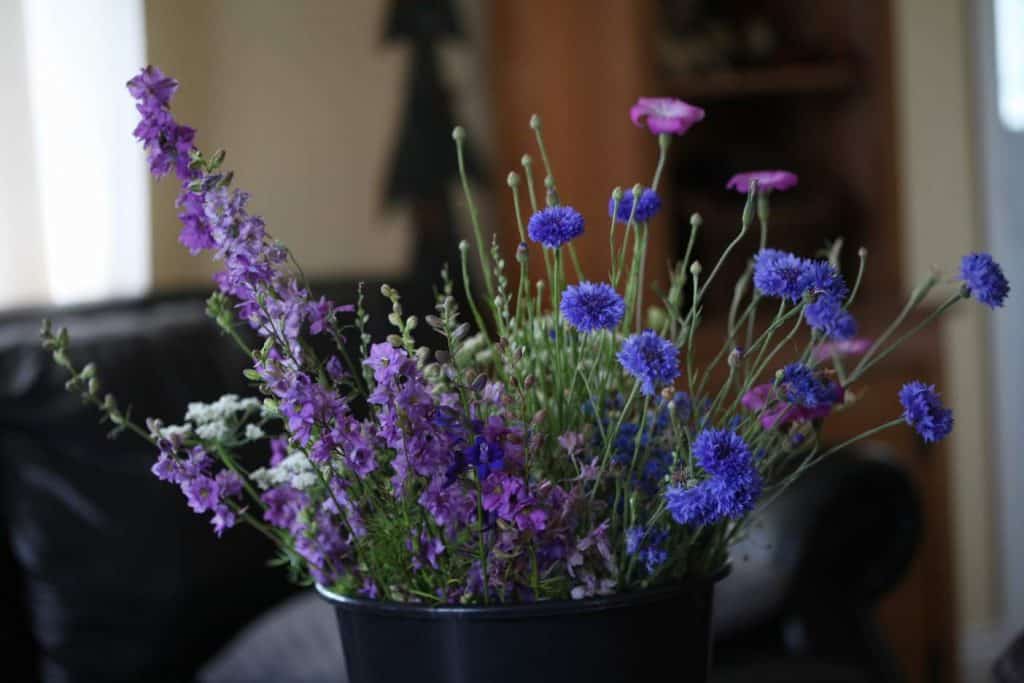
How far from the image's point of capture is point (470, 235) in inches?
112

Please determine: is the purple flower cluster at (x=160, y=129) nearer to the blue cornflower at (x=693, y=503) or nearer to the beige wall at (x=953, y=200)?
the blue cornflower at (x=693, y=503)

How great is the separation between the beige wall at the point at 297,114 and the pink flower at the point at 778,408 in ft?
6.05

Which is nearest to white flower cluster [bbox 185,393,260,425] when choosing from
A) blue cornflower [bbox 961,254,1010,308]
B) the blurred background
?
blue cornflower [bbox 961,254,1010,308]

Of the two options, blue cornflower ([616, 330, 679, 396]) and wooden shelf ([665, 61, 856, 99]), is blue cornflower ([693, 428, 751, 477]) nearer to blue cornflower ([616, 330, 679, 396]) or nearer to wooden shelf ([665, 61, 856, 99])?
blue cornflower ([616, 330, 679, 396])

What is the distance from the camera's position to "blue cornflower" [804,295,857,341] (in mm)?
628

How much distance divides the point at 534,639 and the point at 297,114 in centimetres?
219

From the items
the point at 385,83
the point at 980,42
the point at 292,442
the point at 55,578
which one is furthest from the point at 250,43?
the point at 292,442

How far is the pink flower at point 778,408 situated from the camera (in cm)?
64

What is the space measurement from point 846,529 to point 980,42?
1829 mm

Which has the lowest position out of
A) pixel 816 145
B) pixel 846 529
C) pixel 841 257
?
pixel 846 529

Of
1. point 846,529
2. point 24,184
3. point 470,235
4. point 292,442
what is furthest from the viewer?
point 470,235

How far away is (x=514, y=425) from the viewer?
62cm

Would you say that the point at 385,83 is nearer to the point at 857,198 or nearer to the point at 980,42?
the point at 857,198

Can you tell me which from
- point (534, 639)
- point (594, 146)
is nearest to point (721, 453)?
point (534, 639)
